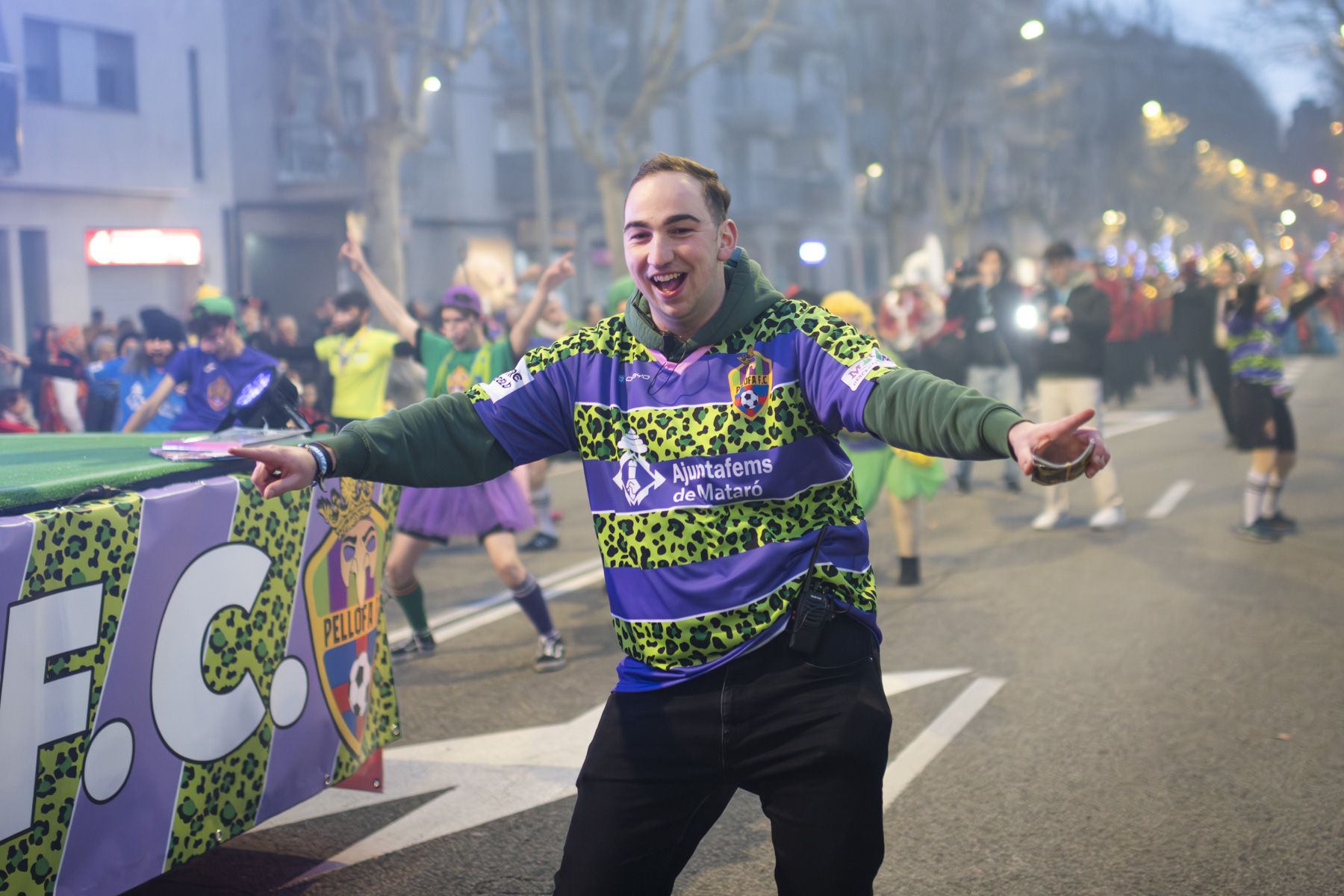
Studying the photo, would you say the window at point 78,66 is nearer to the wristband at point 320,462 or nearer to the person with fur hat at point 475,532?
the person with fur hat at point 475,532

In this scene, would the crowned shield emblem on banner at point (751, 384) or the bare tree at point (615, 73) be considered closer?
the crowned shield emblem on banner at point (751, 384)

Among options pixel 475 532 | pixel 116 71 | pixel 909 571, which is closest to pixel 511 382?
pixel 475 532

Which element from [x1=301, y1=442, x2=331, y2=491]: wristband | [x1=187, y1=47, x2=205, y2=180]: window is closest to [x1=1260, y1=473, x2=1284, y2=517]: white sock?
[x1=301, y1=442, x2=331, y2=491]: wristband

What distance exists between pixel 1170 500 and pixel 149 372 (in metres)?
8.57

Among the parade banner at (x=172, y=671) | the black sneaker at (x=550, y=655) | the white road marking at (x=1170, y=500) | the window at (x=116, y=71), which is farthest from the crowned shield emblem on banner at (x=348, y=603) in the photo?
the window at (x=116, y=71)

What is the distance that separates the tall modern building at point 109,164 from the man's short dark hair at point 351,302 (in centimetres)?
1556

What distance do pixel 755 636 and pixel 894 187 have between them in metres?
48.3

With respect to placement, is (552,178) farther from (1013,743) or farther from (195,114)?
(1013,743)

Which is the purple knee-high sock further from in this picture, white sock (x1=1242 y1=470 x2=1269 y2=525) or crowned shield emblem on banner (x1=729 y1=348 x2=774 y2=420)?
white sock (x1=1242 y1=470 x2=1269 y2=525)

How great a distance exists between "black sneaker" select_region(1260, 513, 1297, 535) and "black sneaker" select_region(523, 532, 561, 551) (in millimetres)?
5179

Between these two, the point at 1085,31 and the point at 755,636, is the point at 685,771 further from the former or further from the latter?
the point at 1085,31

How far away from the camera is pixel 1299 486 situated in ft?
44.0

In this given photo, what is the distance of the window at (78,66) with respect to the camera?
26.1m

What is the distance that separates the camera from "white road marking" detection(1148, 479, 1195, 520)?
1214cm
